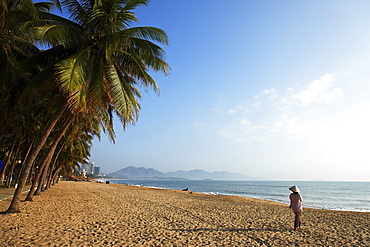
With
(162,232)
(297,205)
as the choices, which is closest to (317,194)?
(297,205)

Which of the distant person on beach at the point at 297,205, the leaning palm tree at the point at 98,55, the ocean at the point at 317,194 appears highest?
the leaning palm tree at the point at 98,55

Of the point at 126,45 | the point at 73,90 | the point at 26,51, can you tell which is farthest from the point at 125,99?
the point at 26,51

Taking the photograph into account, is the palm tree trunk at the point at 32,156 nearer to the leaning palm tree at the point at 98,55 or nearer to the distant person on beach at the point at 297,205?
the leaning palm tree at the point at 98,55

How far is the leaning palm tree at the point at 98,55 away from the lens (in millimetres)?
7185

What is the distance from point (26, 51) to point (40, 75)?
2144mm

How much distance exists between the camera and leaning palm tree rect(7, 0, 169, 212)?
7.18m

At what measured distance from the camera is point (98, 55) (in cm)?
845

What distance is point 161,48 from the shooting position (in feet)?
27.8

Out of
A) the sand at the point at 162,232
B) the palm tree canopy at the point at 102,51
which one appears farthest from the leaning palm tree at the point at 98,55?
the sand at the point at 162,232

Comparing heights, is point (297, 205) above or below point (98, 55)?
below

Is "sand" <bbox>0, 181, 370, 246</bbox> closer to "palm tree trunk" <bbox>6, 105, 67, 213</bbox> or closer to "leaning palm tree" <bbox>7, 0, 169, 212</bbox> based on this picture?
"palm tree trunk" <bbox>6, 105, 67, 213</bbox>

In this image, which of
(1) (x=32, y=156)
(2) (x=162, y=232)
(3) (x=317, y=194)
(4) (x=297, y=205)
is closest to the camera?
(2) (x=162, y=232)

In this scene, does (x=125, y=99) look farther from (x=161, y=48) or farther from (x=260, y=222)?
(x=260, y=222)

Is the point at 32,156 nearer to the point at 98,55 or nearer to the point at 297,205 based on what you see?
the point at 98,55
